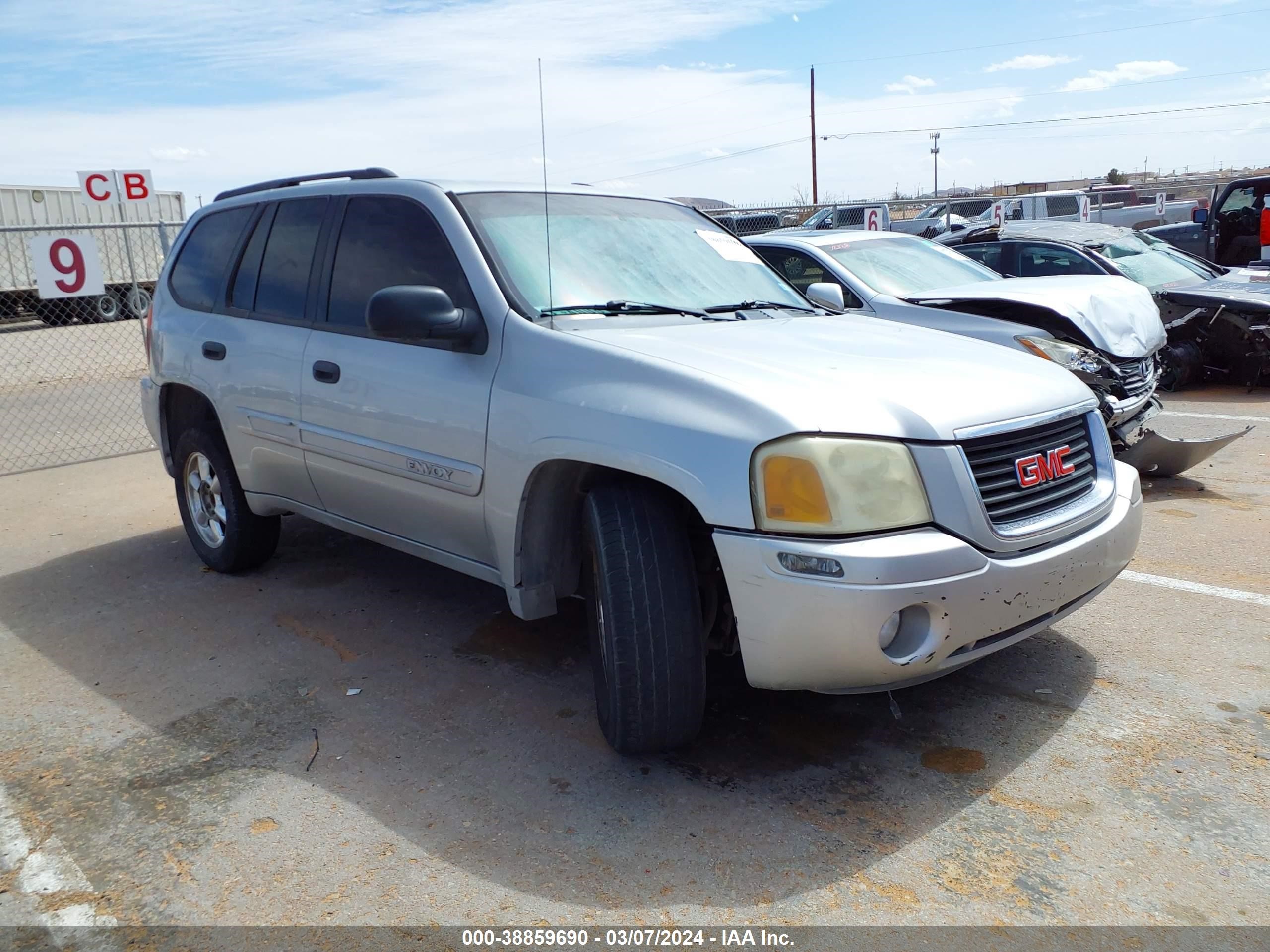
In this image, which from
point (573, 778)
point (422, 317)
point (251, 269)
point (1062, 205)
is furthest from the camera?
point (1062, 205)

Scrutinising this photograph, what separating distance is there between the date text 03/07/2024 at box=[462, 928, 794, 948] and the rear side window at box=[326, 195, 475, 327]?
2083mm

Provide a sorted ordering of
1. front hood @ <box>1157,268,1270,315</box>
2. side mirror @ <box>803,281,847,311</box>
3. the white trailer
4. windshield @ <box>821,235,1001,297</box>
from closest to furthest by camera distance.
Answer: side mirror @ <box>803,281,847,311</box>, windshield @ <box>821,235,1001,297</box>, front hood @ <box>1157,268,1270,315</box>, the white trailer

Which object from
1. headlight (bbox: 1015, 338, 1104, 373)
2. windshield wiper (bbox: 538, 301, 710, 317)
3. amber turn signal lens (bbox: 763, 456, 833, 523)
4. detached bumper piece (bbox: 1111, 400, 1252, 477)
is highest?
windshield wiper (bbox: 538, 301, 710, 317)

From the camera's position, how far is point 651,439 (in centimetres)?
300

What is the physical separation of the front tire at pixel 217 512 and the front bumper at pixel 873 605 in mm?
3027

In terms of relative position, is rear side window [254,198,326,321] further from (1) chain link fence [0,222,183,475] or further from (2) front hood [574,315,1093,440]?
(1) chain link fence [0,222,183,475]

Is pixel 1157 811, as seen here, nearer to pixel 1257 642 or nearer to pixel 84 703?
pixel 1257 642

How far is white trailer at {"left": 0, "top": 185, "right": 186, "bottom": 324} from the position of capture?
22141 mm

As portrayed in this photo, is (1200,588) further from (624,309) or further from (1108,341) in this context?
(624,309)

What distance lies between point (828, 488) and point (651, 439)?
0.53 metres

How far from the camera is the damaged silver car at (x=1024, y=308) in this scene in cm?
618

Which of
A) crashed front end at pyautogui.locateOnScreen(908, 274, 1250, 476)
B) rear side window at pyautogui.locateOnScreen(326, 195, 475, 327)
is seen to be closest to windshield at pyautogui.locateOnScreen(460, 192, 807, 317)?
rear side window at pyautogui.locateOnScreen(326, 195, 475, 327)

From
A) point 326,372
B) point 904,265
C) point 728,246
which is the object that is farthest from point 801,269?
point 326,372

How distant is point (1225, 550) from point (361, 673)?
4.16 metres
